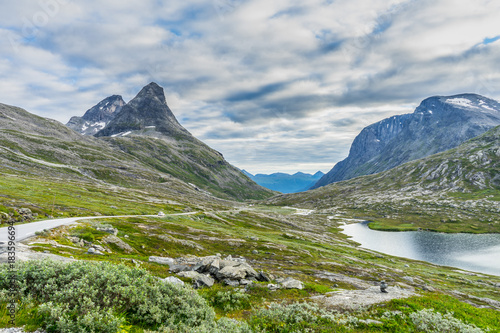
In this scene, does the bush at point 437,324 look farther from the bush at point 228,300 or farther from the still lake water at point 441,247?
the still lake water at point 441,247

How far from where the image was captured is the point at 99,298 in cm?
1166

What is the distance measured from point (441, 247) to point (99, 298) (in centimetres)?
17119

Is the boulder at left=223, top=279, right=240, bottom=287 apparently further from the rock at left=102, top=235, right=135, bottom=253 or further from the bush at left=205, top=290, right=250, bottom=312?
the rock at left=102, top=235, right=135, bottom=253

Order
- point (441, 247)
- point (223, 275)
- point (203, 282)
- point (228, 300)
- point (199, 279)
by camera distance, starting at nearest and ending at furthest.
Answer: point (228, 300) → point (203, 282) → point (199, 279) → point (223, 275) → point (441, 247)

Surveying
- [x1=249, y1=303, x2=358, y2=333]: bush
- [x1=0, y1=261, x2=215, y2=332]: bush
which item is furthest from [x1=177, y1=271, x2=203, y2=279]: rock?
[x1=249, y1=303, x2=358, y2=333]: bush

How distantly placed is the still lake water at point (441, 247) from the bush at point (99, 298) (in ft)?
424

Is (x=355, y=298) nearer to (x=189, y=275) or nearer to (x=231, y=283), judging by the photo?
(x=231, y=283)

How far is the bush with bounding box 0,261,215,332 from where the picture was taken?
9500mm

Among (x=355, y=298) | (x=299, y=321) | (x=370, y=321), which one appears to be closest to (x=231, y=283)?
(x=299, y=321)

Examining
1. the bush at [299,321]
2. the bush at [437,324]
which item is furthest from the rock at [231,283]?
the bush at [437,324]

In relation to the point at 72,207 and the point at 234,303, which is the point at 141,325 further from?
the point at 72,207

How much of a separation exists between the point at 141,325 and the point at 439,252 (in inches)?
6217

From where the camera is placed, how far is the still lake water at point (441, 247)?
107 m

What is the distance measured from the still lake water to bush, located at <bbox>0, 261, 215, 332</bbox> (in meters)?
129
